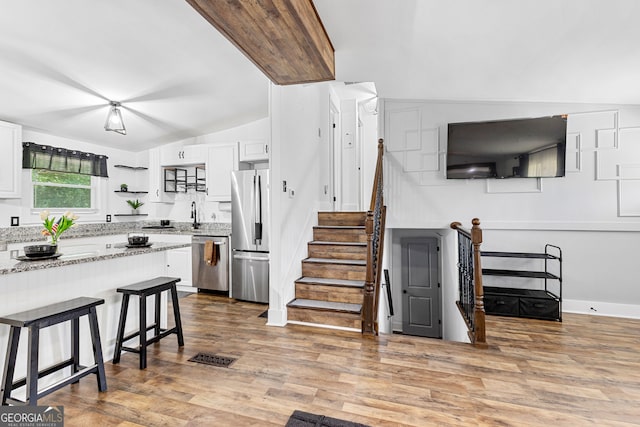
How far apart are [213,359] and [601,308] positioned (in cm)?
440

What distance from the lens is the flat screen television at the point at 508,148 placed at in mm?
3686

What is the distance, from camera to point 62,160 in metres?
4.40

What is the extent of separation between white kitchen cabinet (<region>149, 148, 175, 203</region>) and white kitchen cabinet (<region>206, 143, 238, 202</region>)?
1.01m

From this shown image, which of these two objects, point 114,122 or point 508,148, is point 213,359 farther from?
point 508,148

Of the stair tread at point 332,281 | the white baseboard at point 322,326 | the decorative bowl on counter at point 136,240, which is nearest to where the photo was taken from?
the decorative bowl on counter at point 136,240

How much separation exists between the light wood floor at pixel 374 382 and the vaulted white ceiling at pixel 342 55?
262 centimetres

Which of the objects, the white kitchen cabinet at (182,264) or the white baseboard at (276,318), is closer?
the white baseboard at (276,318)

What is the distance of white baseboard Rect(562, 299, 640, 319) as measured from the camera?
3.55m

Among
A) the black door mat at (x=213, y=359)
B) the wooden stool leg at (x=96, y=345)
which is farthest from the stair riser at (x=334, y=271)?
the wooden stool leg at (x=96, y=345)

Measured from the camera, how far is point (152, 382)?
2146 millimetres

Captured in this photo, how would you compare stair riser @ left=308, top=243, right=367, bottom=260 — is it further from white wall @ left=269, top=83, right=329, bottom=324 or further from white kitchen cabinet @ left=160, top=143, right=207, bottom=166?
white kitchen cabinet @ left=160, top=143, right=207, bottom=166

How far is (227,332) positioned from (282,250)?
98cm

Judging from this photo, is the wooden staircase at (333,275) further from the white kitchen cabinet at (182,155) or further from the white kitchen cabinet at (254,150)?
the white kitchen cabinet at (182,155)

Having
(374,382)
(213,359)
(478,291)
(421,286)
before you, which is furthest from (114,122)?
(421,286)
